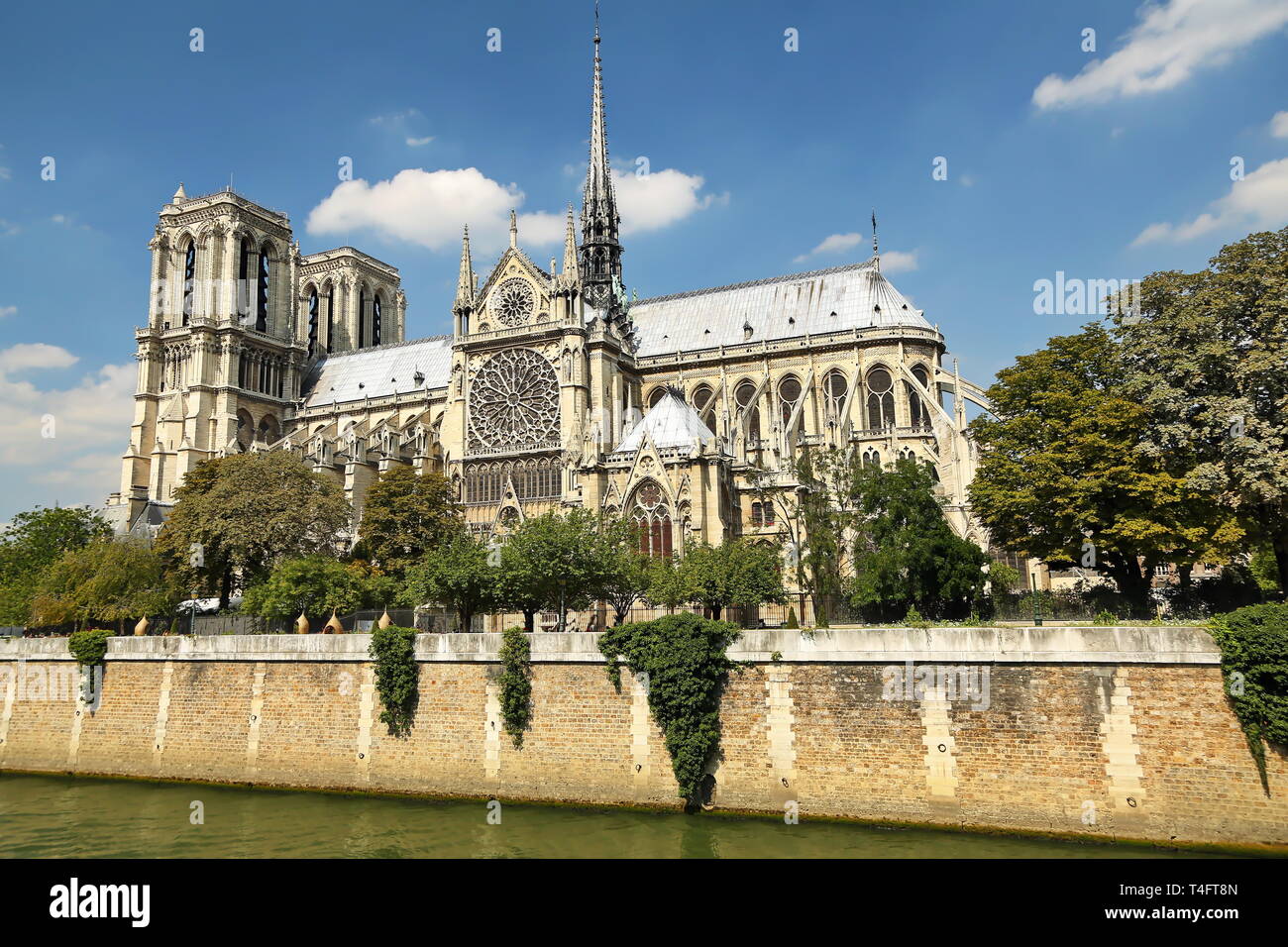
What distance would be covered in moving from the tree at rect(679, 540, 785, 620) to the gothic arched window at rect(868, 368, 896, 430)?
22721 millimetres

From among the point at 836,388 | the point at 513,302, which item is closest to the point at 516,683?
the point at 836,388

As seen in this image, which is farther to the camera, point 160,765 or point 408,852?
point 160,765

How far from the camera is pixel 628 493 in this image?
40719mm

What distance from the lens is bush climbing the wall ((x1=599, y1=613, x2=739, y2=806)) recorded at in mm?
22688

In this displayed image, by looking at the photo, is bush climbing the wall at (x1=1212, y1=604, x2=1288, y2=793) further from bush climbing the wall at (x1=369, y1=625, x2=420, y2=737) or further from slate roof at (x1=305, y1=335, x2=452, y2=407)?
slate roof at (x1=305, y1=335, x2=452, y2=407)

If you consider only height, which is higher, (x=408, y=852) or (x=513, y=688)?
(x=513, y=688)

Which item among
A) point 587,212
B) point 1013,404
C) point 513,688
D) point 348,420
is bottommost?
point 513,688

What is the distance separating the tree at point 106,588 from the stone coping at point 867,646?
8.39m

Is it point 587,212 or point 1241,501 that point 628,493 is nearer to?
point 1241,501

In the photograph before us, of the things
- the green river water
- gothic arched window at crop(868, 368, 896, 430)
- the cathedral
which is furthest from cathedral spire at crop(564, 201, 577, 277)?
the green river water

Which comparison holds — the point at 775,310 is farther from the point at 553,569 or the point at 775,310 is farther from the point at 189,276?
the point at 189,276

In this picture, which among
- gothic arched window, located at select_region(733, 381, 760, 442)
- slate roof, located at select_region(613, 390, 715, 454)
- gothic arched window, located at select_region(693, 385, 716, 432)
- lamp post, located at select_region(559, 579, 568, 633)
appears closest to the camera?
lamp post, located at select_region(559, 579, 568, 633)
